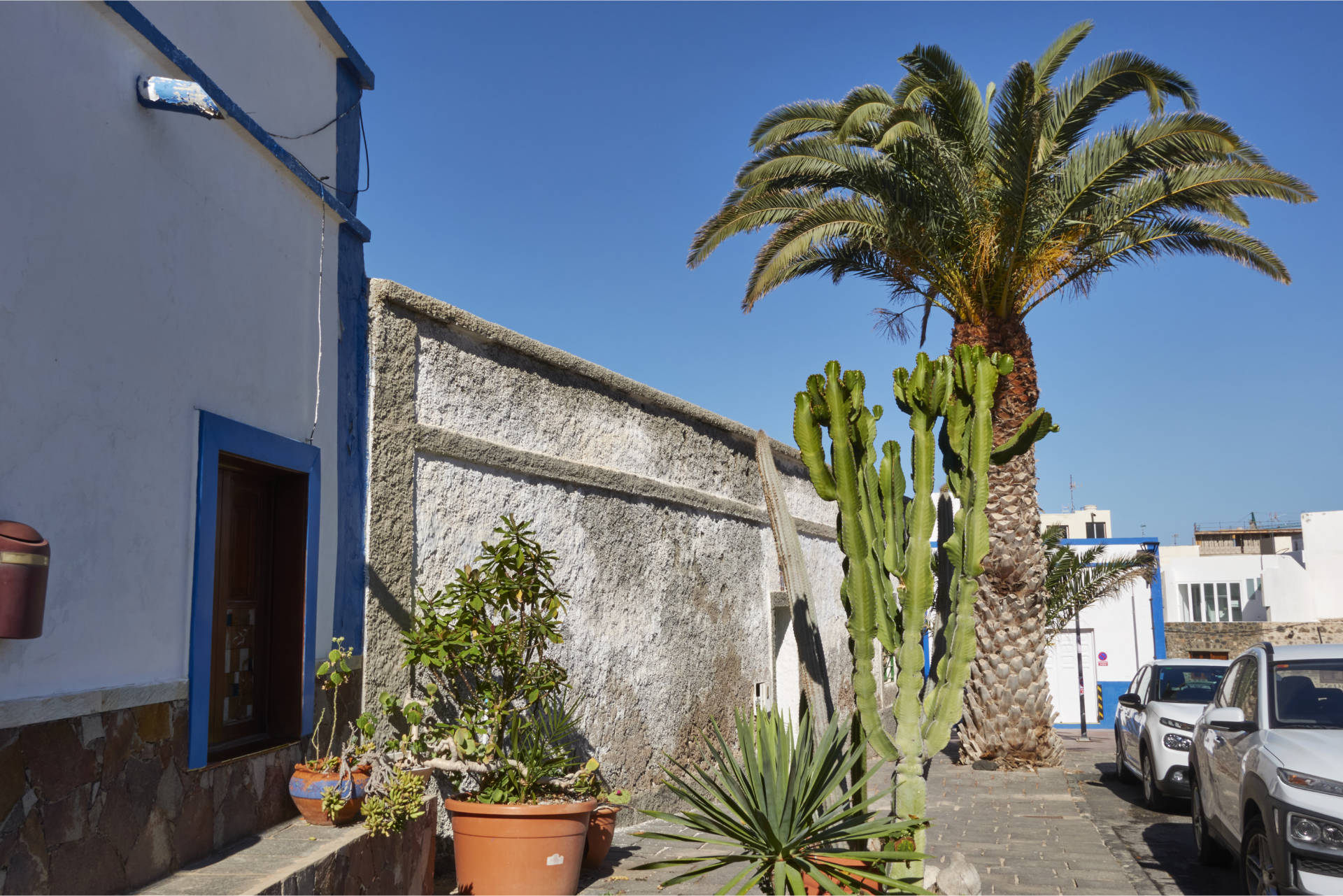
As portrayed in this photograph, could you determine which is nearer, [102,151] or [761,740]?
[102,151]

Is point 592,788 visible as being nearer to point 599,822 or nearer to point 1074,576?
point 599,822

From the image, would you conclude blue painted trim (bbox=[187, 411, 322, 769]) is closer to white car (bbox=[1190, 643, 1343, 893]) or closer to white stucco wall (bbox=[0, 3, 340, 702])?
white stucco wall (bbox=[0, 3, 340, 702])

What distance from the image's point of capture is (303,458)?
5.52 m

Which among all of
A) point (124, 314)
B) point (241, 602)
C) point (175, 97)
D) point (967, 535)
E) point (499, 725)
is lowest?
point (499, 725)

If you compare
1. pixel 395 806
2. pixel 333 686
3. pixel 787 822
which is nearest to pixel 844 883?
pixel 787 822

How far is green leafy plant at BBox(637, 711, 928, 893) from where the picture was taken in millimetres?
4930

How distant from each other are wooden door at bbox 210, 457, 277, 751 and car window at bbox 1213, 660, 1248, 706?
239 inches

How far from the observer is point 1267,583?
32312 millimetres

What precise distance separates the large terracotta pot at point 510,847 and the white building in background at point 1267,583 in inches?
1276

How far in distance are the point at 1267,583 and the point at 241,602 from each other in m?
34.4

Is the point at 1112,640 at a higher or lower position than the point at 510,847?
higher

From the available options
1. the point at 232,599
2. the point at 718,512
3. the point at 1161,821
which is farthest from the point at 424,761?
the point at 1161,821

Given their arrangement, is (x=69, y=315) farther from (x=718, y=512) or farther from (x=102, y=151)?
(x=718, y=512)

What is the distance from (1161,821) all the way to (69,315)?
9565 mm
